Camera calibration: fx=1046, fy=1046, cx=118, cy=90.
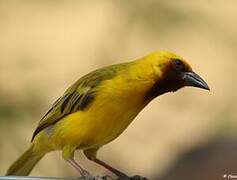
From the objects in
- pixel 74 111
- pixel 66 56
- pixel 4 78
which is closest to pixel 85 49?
pixel 66 56

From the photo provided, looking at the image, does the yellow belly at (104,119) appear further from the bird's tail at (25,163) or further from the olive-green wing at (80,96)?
the bird's tail at (25,163)

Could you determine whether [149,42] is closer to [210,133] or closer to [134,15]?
[134,15]

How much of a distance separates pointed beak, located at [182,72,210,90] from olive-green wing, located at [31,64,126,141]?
1.17 ft

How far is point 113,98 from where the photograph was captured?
479 cm

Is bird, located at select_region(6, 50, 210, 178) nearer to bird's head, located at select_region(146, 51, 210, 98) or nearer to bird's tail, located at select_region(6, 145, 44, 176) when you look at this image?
bird's head, located at select_region(146, 51, 210, 98)

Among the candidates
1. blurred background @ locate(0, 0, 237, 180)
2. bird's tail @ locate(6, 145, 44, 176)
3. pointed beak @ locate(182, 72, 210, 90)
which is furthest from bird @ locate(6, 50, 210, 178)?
blurred background @ locate(0, 0, 237, 180)

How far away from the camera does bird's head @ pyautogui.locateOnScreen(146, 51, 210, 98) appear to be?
473cm

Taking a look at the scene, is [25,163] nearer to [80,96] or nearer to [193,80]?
[80,96]

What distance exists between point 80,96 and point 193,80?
59 cm

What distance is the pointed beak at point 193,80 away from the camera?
466 cm

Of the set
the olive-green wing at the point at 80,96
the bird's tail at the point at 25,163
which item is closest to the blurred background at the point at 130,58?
Result: the bird's tail at the point at 25,163

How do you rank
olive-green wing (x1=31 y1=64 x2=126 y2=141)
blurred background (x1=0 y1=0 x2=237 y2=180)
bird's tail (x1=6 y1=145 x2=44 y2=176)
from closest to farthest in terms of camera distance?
1. olive-green wing (x1=31 y1=64 x2=126 y2=141)
2. bird's tail (x1=6 y1=145 x2=44 y2=176)
3. blurred background (x1=0 y1=0 x2=237 y2=180)

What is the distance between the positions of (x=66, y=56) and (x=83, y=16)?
33 centimetres

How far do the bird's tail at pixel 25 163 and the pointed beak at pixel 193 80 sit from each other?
0.92 meters
